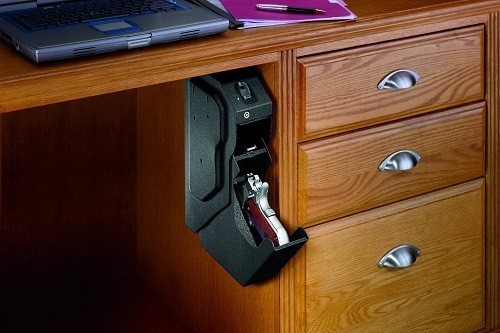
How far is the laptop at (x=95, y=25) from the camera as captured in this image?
1.42 m

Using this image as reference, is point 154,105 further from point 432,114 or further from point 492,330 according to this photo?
point 492,330

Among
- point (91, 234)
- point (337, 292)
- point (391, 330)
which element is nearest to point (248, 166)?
point (337, 292)

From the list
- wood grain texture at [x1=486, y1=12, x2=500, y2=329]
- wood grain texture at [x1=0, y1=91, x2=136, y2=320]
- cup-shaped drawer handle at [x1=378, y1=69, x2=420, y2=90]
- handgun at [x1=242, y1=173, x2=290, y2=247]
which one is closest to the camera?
handgun at [x1=242, y1=173, x2=290, y2=247]

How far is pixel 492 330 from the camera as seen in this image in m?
2.07

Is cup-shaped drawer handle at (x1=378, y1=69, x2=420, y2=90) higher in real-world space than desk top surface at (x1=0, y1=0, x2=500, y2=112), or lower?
lower

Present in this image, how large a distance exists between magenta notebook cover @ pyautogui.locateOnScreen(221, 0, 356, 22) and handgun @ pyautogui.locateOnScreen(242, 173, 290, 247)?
28cm

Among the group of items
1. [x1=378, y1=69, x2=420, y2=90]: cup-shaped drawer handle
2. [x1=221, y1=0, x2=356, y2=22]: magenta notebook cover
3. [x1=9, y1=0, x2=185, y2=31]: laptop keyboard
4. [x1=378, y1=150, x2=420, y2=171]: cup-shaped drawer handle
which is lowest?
[x1=378, y1=150, x2=420, y2=171]: cup-shaped drawer handle

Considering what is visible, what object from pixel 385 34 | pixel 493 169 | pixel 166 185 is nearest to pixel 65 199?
pixel 166 185

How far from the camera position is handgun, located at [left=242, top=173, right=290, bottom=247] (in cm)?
163

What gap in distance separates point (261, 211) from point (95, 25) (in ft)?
1.39

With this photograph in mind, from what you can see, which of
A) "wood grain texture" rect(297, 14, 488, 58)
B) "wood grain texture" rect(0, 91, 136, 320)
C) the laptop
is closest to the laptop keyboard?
the laptop

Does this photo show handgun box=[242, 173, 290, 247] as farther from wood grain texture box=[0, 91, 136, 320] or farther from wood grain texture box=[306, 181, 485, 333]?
wood grain texture box=[0, 91, 136, 320]

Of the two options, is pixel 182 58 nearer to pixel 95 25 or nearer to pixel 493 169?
pixel 95 25

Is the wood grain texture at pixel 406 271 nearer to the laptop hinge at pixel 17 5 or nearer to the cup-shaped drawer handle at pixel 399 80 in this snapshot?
the cup-shaped drawer handle at pixel 399 80
